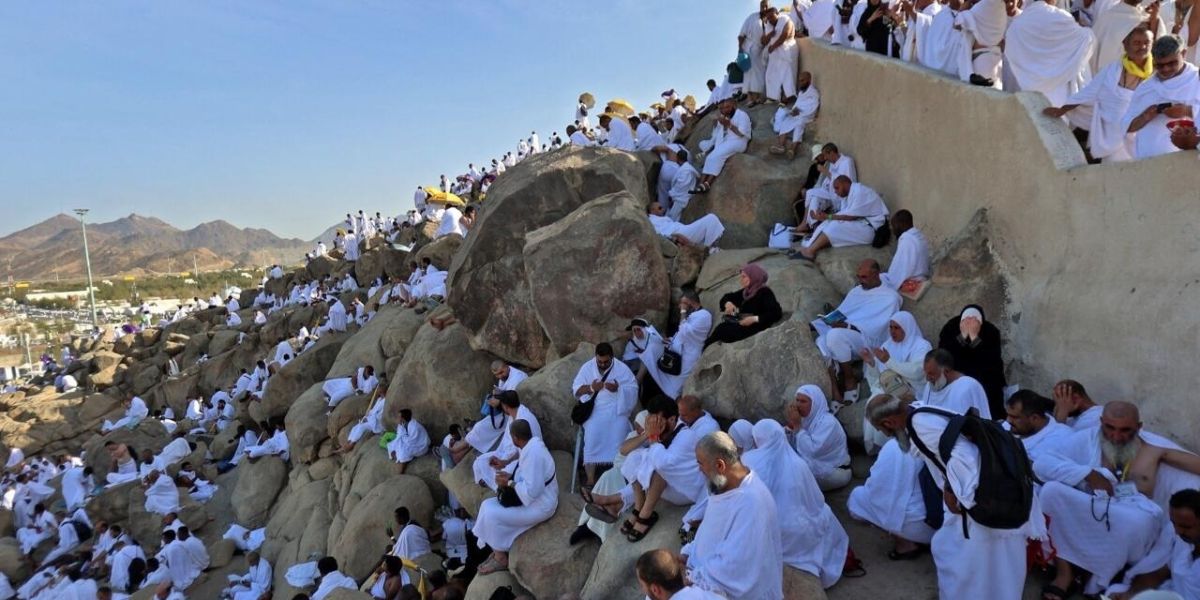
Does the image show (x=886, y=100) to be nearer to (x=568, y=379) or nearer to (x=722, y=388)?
(x=722, y=388)

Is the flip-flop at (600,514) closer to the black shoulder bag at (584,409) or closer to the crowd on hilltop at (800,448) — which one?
the crowd on hilltop at (800,448)

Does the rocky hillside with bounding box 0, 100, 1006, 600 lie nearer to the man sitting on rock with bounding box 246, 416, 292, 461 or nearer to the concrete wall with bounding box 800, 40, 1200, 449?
the man sitting on rock with bounding box 246, 416, 292, 461

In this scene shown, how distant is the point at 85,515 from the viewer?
595 inches

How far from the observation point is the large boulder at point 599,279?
895 centimetres

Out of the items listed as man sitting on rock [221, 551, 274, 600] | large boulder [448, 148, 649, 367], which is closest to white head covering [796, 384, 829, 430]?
large boulder [448, 148, 649, 367]

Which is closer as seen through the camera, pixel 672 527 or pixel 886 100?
pixel 672 527

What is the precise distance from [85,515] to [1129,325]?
1894 cm

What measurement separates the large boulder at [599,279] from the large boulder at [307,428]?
6464 millimetres

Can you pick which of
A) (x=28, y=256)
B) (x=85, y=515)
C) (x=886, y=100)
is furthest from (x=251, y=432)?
(x=28, y=256)

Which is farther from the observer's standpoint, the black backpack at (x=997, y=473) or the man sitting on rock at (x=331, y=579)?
the man sitting on rock at (x=331, y=579)

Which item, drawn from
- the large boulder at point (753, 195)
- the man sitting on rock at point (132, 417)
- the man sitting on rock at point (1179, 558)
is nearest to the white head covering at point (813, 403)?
the man sitting on rock at point (1179, 558)

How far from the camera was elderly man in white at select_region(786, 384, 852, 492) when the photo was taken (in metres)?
5.57

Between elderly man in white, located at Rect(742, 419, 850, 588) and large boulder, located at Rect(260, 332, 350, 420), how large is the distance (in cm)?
1322

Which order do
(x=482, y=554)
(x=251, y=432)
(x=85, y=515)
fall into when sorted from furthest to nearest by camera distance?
(x=251, y=432), (x=85, y=515), (x=482, y=554)
